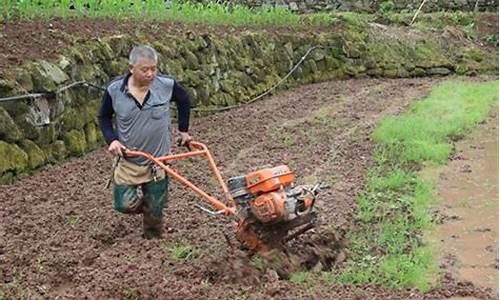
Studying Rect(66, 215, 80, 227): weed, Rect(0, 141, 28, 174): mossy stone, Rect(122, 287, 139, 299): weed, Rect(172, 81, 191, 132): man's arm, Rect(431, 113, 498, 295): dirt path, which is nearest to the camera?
Rect(122, 287, 139, 299): weed

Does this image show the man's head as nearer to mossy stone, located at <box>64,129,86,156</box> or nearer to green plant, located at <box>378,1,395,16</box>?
mossy stone, located at <box>64,129,86,156</box>

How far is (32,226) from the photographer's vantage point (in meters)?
6.34

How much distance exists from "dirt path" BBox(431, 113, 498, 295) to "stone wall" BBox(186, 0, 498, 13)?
12.6m

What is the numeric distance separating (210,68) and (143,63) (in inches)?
279

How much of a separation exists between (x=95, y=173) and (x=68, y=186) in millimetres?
578

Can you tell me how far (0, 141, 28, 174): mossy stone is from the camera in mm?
7527

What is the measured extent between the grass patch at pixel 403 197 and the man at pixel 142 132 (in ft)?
4.62

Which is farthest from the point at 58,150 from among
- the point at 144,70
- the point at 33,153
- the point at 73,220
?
the point at 144,70

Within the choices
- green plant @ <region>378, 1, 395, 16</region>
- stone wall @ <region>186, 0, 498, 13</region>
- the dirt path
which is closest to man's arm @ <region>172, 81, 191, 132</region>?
the dirt path

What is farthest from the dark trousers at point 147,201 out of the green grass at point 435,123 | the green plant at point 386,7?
the green plant at point 386,7

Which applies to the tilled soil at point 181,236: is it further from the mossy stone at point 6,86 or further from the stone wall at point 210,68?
the mossy stone at point 6,86

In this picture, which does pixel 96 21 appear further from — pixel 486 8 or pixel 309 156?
pixel 486 8

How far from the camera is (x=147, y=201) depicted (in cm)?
595

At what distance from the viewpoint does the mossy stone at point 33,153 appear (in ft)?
26.1
